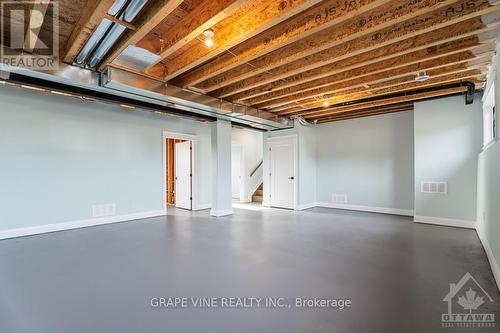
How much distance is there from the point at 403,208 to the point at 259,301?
501 centimetres

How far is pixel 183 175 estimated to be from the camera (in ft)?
22.6

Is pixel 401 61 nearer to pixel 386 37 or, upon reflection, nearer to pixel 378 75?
pixel 378 75

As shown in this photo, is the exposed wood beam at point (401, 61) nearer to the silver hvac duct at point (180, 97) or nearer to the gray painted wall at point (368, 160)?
the silver hvac duct at point (180, 97)

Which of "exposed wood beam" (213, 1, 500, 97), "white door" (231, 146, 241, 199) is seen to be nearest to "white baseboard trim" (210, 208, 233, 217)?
"exposed wood beam" (213, 1, 500, 97)

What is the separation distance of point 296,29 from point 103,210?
4.76 m

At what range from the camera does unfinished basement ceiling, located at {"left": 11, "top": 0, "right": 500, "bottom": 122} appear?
7.24ft

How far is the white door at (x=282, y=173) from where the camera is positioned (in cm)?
675

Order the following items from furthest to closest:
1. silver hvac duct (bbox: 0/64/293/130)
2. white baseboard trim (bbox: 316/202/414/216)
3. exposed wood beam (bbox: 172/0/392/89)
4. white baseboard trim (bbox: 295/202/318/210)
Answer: white baseboard trim (bbox: 295/202/318/210)
white baseboard trim (bbox: 316/202/414/216)
silver hvac duct (bbox: 0/64/293/130)
exposed wood beam (bbox: 172/0/392/89)

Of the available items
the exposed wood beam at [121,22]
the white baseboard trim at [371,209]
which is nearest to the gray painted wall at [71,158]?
the exposed wood beam at [121,22]

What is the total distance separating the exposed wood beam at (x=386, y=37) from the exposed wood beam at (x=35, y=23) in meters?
2.24

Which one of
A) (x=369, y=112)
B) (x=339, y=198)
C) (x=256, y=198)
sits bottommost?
→ (x=256, y=198)

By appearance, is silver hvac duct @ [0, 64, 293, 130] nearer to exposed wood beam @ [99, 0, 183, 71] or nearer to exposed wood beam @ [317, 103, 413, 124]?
exposed wood beam @ [99, 0, 183, 71]

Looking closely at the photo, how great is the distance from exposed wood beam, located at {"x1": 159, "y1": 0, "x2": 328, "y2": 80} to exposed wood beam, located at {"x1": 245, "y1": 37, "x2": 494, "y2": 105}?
1.88 metres

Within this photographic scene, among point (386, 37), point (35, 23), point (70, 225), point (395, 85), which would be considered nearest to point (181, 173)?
point (70, 225)
